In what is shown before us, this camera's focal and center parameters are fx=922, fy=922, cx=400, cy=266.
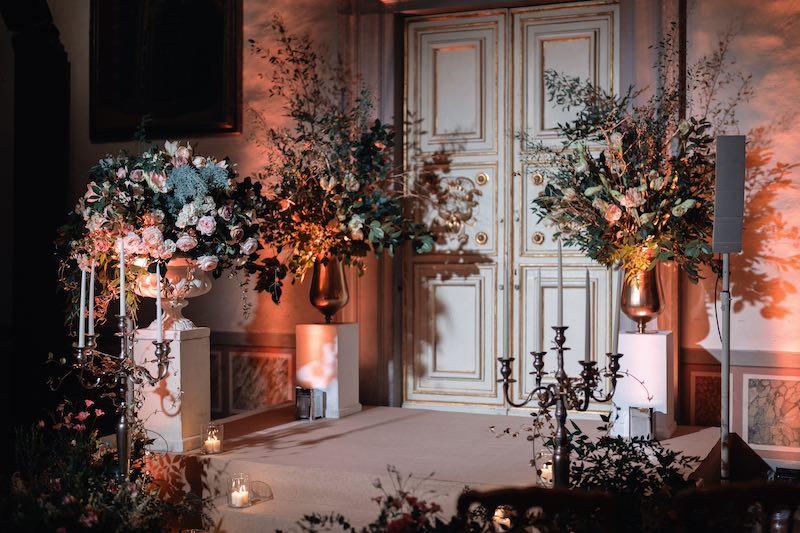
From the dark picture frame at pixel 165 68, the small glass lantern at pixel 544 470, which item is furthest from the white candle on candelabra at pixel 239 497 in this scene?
the dark picture frame at pixel 165 68

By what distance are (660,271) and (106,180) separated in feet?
10.4

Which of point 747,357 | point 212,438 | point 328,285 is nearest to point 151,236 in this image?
point 212,438

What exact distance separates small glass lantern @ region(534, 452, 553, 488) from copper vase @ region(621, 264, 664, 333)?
1.25 m

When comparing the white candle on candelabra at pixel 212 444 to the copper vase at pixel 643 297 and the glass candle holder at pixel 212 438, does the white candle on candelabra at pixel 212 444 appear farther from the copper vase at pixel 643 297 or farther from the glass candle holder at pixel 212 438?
the copper vase at pixel 643 297

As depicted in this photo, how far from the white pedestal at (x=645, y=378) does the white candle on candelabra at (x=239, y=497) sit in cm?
202

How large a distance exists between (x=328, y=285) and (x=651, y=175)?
6.71ft

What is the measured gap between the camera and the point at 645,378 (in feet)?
16.0

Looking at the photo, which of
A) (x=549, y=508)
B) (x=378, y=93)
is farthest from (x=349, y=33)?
(x=549, y=508)

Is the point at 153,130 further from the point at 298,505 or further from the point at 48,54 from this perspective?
the point at 298,505

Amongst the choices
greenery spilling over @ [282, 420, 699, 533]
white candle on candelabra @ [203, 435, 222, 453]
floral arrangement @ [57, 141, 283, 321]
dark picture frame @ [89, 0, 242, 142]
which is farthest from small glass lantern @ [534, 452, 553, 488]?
dark picture frame @ [89, 0, 242, 142]

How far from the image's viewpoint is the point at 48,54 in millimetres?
6914

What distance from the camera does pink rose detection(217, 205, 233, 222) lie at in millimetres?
4465

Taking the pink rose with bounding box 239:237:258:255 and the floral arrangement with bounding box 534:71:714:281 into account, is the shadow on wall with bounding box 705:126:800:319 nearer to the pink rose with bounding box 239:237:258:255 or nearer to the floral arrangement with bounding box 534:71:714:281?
the floral arrangement with bounding box 534:71:714:281

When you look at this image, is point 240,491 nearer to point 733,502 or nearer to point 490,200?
point 733,502
